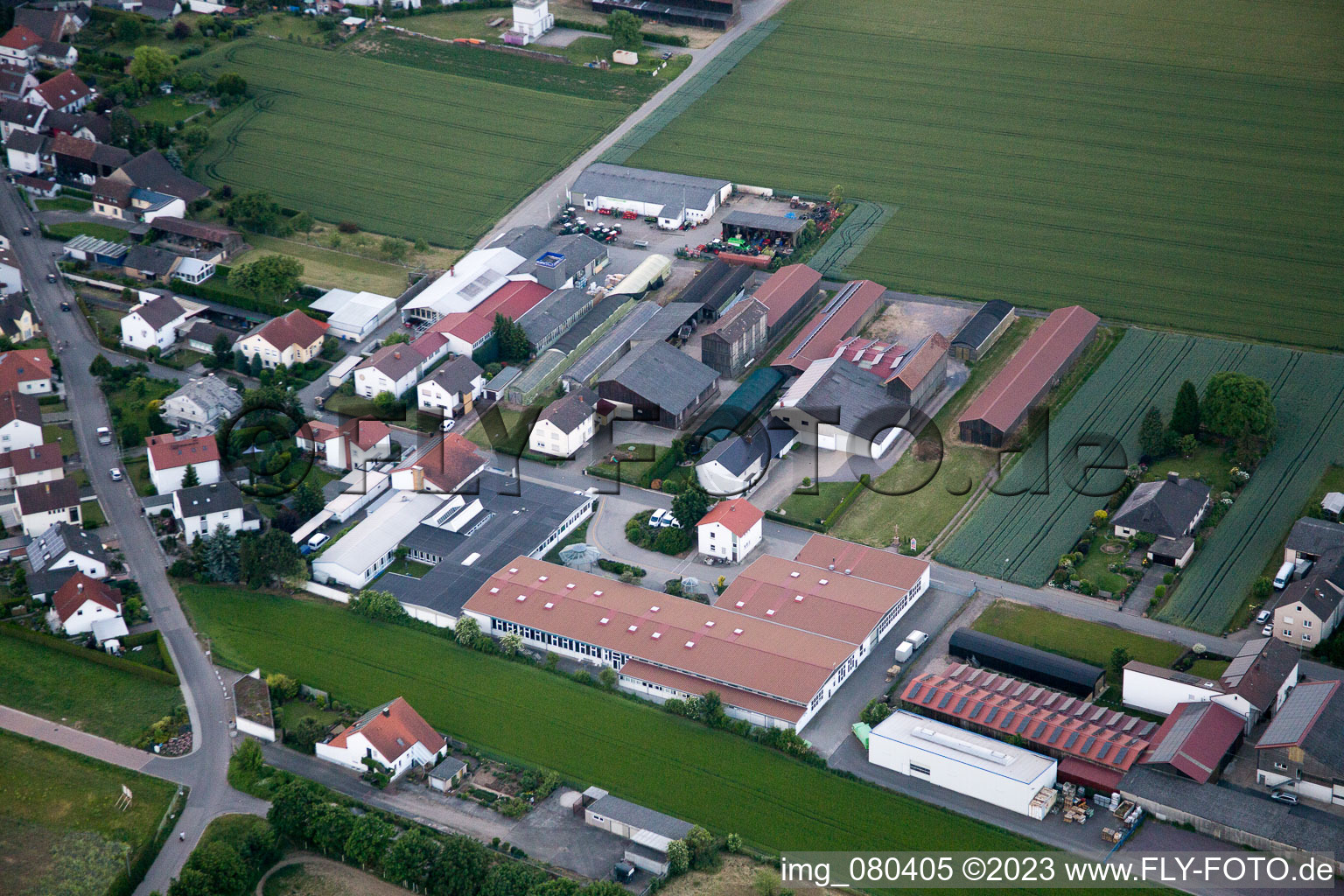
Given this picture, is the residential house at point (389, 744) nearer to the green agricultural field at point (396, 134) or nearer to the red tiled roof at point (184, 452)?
the red tiled roof at point (184, 452)

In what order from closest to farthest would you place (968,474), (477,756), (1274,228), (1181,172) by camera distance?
(477,756), (968,474), (1274,228), (1181,172)

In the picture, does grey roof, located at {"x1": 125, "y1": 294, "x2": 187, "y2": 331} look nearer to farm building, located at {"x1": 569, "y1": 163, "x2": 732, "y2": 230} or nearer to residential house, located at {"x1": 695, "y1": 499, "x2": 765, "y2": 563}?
farm building, located at {"x1": 569, "y1": 163, "x2": 732, "y2": 230}

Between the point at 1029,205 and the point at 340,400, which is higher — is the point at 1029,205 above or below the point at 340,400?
above

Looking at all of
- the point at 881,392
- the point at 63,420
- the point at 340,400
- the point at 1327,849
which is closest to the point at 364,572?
the point at 340,400

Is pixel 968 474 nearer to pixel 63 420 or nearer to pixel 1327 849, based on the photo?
pixel 1327 849

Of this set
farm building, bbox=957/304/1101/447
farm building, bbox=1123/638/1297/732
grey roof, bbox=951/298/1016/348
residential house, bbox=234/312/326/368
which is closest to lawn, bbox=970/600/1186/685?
farm building, bbox=1123/638/1297/732

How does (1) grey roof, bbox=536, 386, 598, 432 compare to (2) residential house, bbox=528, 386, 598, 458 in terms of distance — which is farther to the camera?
(1) grey roof, bbox=536, 386, 598, 432
